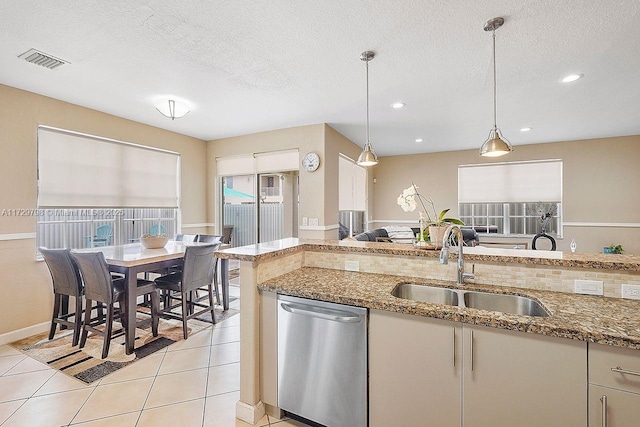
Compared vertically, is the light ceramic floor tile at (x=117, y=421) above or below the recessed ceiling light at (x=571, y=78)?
below

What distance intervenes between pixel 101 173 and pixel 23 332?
194 centimetres

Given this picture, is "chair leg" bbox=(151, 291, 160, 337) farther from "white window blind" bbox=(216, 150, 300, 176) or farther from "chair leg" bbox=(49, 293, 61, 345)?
"white window blind" bbox=(216, 150, 300, 176)

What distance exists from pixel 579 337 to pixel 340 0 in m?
2.12

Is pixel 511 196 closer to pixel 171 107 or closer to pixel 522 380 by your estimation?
pixel 522 380

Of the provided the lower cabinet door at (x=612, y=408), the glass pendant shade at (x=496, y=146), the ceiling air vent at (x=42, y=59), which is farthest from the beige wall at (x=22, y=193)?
the lower cabinet door at (x=612, y=408)

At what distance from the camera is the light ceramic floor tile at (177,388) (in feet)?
6.73

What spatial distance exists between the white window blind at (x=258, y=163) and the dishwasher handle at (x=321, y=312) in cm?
304

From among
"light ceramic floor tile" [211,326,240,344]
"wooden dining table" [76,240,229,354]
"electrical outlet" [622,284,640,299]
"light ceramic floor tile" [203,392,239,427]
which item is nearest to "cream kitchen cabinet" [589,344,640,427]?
"electrical outlet" [622,284,640,299]

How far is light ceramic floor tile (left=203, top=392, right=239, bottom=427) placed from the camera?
183 cm

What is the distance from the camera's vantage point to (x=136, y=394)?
2105 millimetres

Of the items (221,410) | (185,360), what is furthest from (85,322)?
(221,410)

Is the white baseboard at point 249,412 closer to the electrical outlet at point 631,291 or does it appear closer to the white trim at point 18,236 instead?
the electrical outlet at point 631,291

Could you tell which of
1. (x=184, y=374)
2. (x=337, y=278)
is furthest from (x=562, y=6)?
(x=184, y=374)

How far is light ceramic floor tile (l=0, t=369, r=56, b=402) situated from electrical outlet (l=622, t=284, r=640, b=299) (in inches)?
150
